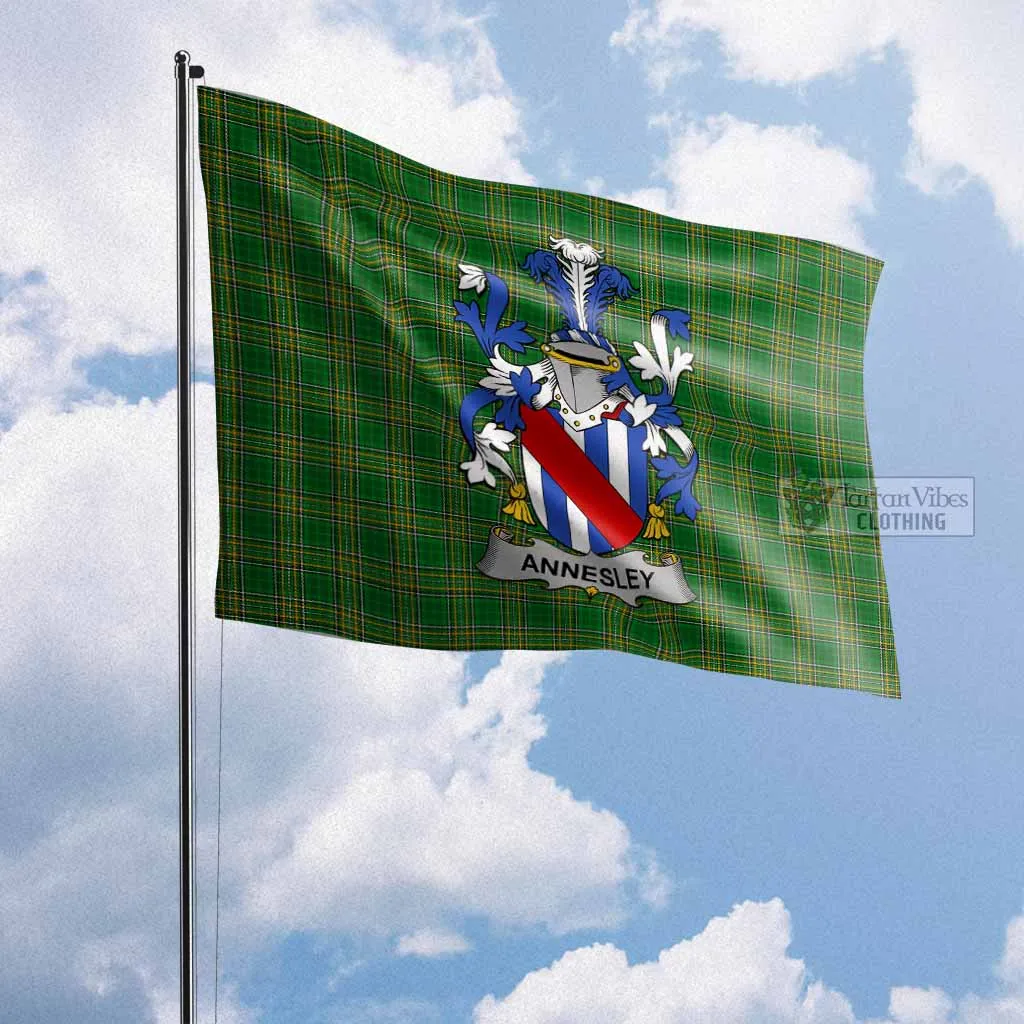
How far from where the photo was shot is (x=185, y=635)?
489 cm

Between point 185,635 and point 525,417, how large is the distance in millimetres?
1743

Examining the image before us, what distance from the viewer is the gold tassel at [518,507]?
5.90 m

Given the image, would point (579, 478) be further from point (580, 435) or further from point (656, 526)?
point (656, 526)

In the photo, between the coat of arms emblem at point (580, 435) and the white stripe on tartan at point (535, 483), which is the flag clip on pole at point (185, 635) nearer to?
the coat of arms emblem at point (580, 435)

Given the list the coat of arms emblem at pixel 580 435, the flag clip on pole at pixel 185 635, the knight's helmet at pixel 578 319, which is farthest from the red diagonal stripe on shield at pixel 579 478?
the flag clip on pole at pixel 185 635

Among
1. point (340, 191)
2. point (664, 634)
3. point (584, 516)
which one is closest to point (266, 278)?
point (340, 191)

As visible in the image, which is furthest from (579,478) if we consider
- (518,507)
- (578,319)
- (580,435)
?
(578,319)

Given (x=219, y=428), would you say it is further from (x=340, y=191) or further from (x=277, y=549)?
(x=340, y=191)

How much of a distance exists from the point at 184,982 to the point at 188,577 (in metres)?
1.27

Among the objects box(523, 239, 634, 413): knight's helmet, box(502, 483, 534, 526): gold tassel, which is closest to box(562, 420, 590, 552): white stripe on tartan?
box(502, 483, 534, 526): gold tassel

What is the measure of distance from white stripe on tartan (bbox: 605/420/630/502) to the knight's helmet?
132mm

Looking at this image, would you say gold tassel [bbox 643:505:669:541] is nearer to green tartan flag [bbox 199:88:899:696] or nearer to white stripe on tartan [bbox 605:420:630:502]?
green tartan flag [bbox 199:88:899:696]

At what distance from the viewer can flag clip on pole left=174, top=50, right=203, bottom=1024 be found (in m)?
4.84

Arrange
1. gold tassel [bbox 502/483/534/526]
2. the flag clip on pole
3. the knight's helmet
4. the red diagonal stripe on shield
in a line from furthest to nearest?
the knight's helmet, the red diagonal stripe on shield, gold tassel [bbox 502/483/534/526], the flag clip on pole
